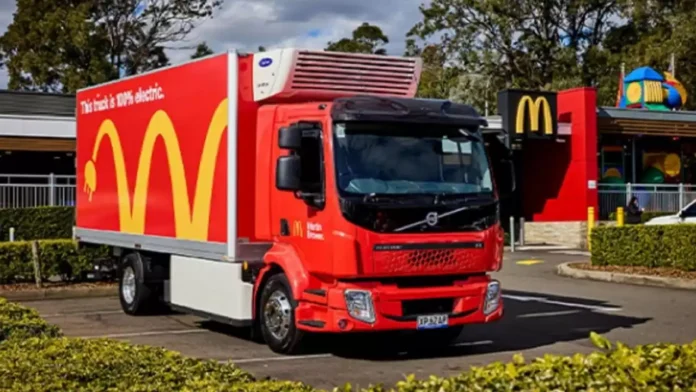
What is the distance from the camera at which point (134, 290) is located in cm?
1473

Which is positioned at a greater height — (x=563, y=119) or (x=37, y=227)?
(x=563, y=119)

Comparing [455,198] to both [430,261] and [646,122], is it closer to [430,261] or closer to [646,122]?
[430,261]

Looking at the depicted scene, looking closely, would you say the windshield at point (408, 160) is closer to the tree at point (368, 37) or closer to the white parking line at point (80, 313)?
the white parking line at point (80, 313)

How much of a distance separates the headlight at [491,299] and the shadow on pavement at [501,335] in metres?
0.64

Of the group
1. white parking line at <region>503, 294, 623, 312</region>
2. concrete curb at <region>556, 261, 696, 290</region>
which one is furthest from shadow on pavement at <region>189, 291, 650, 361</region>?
concrete curb at <region>556, 261, 696, 290</region>

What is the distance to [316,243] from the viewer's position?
1059 centimetres

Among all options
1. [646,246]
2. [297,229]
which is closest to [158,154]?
[297,229]

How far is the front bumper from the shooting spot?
408 inches

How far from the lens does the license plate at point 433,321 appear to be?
1057 centimetres

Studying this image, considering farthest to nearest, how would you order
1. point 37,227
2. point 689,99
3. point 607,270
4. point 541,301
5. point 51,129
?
point 689,99 < point 51,129 < point 37,227 < point 607,270 < point 541,301

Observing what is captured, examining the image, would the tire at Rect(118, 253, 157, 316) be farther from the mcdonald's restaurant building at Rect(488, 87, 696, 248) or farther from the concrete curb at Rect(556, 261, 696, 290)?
the mcdonald's restaurant building at Rect(488, 87, 696, 248)

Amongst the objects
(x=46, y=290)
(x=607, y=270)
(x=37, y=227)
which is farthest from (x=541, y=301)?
(x=37, y=227)

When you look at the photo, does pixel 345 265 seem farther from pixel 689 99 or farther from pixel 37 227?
pixel 689 99

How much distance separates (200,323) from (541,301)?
579 centimetres
